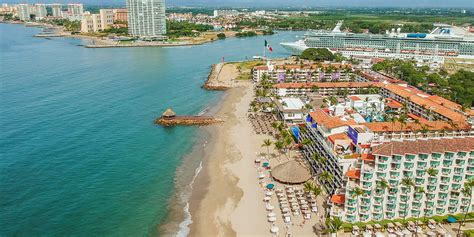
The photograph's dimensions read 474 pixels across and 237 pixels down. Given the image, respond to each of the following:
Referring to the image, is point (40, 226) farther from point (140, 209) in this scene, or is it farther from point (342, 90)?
point (342, 90)

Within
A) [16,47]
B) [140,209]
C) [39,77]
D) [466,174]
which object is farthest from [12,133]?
[16,47]

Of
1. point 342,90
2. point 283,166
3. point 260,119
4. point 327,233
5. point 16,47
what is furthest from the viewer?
point 16,47

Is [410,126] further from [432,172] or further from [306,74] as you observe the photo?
[306,74]

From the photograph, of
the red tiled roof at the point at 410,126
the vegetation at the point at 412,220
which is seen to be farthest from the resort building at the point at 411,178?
the red tiled roof at the point at 410,126

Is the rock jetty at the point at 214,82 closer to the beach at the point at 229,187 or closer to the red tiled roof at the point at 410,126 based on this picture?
the beach at the point at 229,187

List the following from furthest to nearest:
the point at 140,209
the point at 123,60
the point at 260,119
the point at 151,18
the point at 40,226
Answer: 1. the point at 151,18
2. the point at 123,60
3. the point at 260,119
4. the point at 140,209
5. the point at 40,226

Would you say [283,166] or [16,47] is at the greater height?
[16,47]

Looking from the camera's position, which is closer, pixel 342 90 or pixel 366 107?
pixel 366 107
